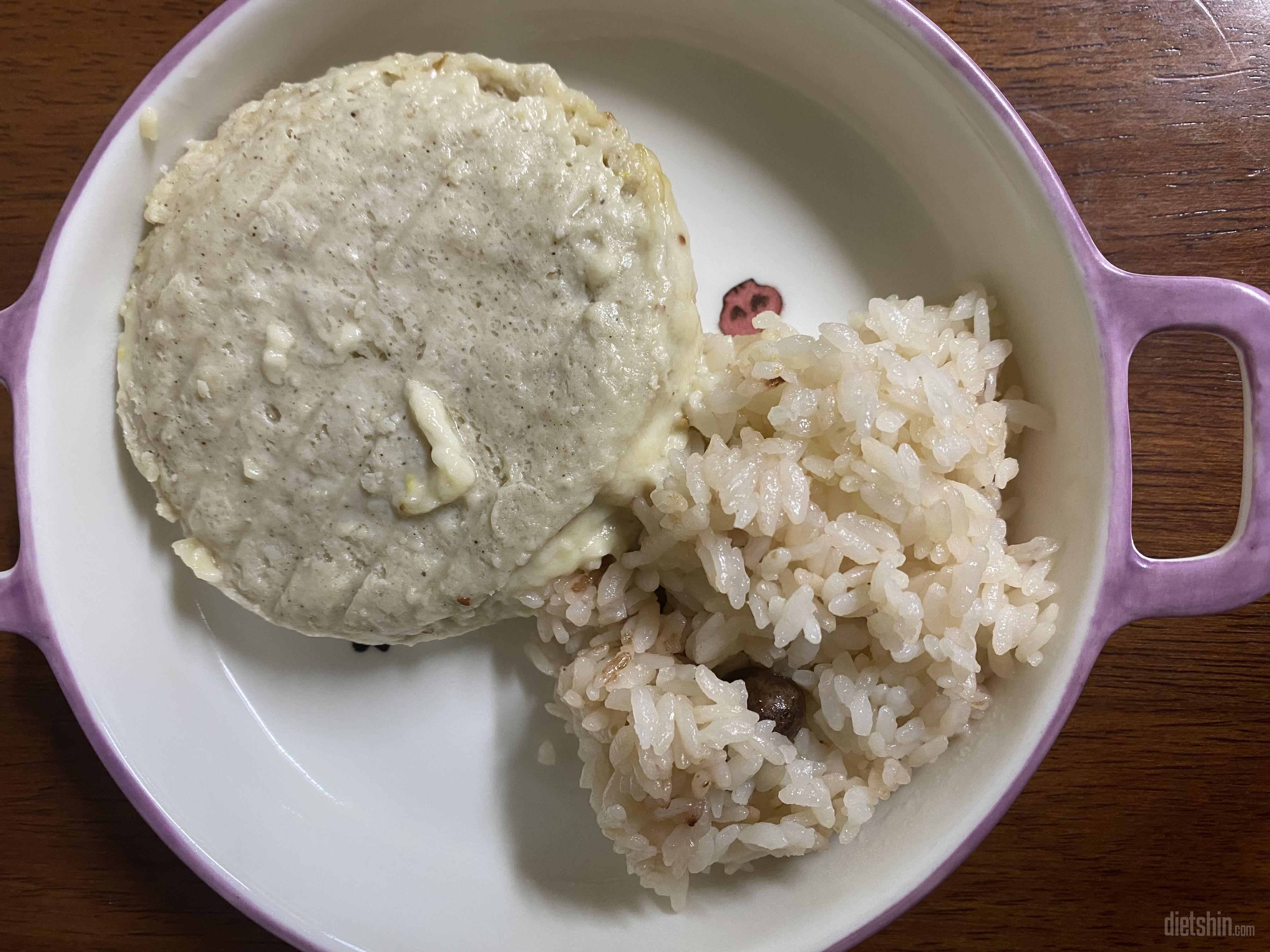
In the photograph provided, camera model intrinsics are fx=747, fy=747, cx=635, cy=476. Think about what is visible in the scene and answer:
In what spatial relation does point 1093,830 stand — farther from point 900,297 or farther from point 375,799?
point 375,799

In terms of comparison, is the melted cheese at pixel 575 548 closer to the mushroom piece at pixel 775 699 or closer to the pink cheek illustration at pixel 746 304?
the mushroom piece at pixel 775 699

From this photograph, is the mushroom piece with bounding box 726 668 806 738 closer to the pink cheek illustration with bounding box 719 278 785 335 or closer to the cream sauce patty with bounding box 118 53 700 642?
the cream sauce patty with bounding box 118 53 700 642

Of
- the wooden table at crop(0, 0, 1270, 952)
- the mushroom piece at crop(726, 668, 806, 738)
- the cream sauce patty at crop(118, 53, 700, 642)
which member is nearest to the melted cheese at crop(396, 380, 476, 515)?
the cream sauce patty at crop(118, 53, 700, 642)

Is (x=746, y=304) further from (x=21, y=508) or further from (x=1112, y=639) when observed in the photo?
(x=21, y=508)

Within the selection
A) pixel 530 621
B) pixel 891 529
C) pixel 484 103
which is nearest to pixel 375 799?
pixel 530 621

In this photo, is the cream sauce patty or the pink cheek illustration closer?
the cream sauce patty

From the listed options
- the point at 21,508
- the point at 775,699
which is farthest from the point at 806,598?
the point at 21,508
